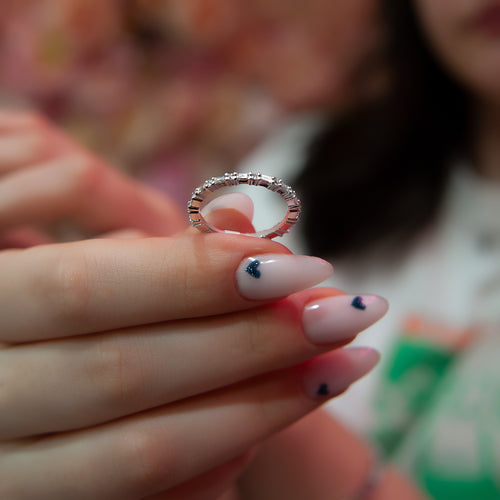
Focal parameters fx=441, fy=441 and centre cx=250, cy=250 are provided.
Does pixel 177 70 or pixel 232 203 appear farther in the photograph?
pixel 177 70

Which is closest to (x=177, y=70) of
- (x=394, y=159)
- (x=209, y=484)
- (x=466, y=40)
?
(x=394, y=159)

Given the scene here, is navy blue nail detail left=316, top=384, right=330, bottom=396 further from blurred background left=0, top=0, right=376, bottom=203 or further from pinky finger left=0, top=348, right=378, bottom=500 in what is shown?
blurred background left=0, top=0, right=376, bottom=203

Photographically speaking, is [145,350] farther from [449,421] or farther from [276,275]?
[449,421]

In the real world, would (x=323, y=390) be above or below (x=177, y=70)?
below

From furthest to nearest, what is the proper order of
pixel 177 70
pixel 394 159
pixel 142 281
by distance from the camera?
pixel 177 70
pixel 394 159
pixel 142 281

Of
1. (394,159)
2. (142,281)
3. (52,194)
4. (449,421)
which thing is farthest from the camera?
(394,159)

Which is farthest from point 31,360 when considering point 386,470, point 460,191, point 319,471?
point 460,191
